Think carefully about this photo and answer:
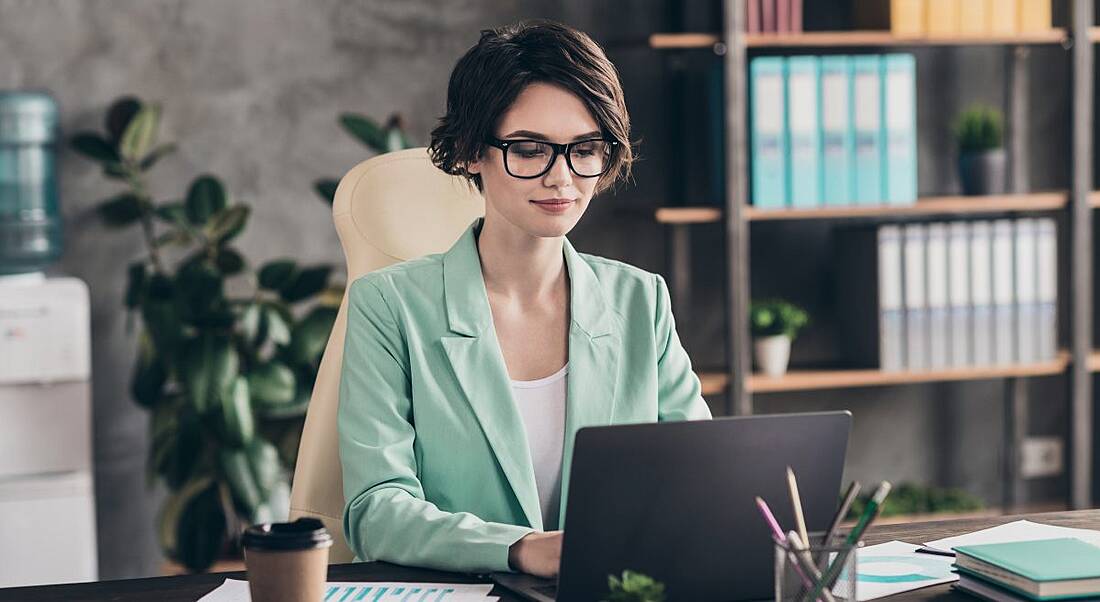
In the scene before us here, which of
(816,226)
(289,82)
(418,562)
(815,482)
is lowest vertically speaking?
(418,562)

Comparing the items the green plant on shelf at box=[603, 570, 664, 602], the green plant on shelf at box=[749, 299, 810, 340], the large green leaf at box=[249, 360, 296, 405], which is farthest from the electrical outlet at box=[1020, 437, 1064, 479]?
the green plant on shelf at box=[603, 570, 664, 602]

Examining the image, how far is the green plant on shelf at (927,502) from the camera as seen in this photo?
3.57m

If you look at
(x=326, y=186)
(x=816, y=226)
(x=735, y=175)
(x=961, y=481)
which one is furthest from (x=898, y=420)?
(x=326, y=186)

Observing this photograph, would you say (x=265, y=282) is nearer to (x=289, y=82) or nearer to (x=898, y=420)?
(x=289, y=82)

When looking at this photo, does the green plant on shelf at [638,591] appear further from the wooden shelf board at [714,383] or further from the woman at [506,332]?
the wooden shelf board at [714,383]

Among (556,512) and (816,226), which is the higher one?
(816,226)

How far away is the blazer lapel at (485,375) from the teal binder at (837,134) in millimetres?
1790

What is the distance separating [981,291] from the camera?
3393 mm

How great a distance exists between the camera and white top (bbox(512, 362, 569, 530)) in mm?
1655

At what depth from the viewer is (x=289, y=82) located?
349 centimetres

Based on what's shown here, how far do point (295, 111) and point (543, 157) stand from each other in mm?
2040

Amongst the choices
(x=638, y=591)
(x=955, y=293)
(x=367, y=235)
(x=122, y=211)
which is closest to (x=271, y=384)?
(x=122, y=211)

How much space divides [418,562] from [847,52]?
2.59 meters

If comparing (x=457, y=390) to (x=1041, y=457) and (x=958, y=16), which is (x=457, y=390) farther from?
(x=1041, y=457)
